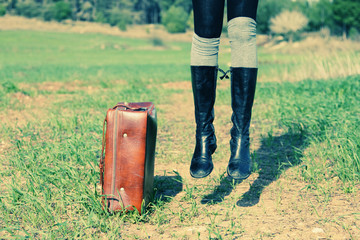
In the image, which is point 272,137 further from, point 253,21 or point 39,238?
point 39,238

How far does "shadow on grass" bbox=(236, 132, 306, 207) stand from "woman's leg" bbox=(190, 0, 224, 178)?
14.1 inches

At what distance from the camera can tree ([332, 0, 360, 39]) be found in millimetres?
45406

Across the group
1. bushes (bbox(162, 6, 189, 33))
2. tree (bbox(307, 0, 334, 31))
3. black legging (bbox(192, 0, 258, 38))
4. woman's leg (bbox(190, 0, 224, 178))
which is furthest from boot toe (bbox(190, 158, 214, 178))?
bushes (bbox(162, 6, 189, 33))

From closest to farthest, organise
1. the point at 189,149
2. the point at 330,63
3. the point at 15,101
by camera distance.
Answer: the point at 189,149 < the point at 15,101 < the point at 330,63

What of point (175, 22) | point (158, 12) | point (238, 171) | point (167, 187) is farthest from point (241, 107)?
point (158, 12)

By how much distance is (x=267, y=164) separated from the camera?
8.71ft

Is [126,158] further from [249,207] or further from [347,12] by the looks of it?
[347,12]

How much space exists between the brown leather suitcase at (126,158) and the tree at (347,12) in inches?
1940

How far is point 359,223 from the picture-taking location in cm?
164

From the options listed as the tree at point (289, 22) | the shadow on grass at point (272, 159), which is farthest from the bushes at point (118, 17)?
the shadow on grass at point (272, 159)

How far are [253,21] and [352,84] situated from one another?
4.12m

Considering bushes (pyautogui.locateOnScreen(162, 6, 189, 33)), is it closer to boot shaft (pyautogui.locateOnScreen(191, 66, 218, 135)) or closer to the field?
the field

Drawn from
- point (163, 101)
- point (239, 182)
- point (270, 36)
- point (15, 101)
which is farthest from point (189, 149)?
point (270, 36)

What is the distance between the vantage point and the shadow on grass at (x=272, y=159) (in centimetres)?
208
